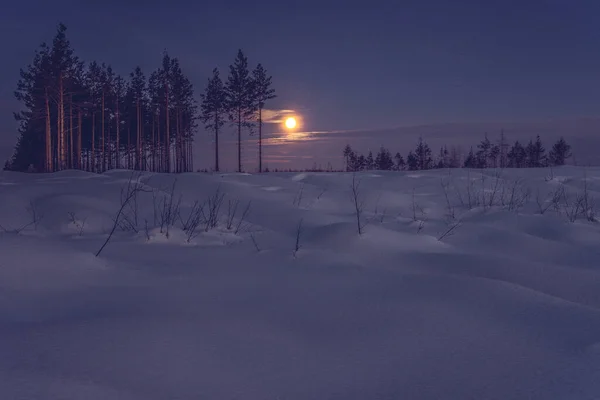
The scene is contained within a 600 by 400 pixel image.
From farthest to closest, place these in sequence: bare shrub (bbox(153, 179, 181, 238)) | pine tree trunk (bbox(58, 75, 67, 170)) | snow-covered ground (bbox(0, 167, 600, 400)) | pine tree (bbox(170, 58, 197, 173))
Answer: pine tree (bbox(170, 58, 197, 173))
pine tree trunk (bbox(58, 75, 67, 170))
bare shrub (bbox(153, 179, 181, 238))
snow-covered ground (bbox(0, 167, 600, 400))

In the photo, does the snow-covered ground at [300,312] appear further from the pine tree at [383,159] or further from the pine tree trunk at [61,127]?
the pine tree at [383,159]

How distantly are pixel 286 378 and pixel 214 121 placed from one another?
3709 cm

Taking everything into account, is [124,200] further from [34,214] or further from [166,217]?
[166,217]

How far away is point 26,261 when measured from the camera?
2.65 m

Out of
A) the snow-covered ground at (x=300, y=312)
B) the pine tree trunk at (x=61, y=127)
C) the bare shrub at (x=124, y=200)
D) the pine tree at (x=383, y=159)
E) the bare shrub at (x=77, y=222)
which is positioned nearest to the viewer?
the snow-covered ground at (x=300, y=312)

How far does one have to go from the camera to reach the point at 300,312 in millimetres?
2018

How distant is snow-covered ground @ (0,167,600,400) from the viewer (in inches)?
54.2

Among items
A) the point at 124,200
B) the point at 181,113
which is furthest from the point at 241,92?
the point at 124,200

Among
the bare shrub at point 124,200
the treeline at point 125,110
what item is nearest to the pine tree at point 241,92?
the treeline at point 125,110

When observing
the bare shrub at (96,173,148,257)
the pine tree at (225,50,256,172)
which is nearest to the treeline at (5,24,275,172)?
the pine tree at (225,50,256,172)

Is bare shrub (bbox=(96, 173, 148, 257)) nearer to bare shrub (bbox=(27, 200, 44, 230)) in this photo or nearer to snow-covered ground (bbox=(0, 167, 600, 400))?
snow-covered ground (bbox=(0, 167, 600, 400))

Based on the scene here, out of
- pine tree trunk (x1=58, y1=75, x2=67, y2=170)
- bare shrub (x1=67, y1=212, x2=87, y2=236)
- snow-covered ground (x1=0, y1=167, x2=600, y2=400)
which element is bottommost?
snow-covered ground (x1=0, y1=167, x2=600, y2=400)

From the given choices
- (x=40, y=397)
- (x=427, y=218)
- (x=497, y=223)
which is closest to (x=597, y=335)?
(x=40, y=397)

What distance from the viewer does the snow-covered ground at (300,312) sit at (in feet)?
4.52
